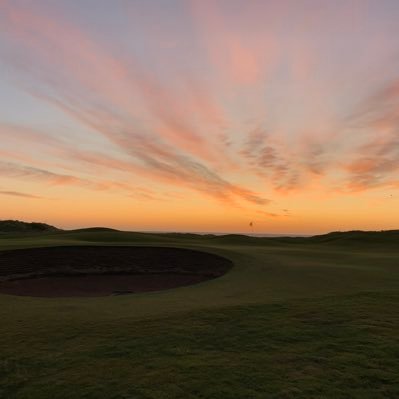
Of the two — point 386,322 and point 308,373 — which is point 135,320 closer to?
point 308,373

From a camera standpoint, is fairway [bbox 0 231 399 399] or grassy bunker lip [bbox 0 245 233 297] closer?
fairway [bbox 0 231 399 399]

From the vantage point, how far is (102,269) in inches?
1002

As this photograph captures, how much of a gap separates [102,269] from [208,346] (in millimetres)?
19454

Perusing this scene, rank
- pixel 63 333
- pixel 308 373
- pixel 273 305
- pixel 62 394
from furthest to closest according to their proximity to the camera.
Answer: pixel 273 305
pixel 63 333
pixel 308 373
pixel 62 394

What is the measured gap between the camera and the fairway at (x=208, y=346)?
223 inches

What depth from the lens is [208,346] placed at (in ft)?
24.2

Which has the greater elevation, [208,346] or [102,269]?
[102,269]

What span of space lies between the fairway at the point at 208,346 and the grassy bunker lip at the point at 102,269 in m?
9.20

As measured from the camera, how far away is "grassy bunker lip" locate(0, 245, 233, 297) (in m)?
22.0

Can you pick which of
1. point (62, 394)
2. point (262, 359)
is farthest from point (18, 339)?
point (262, 359)

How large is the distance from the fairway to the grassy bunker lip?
9.20 meters

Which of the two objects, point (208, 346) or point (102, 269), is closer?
point (208, 346)

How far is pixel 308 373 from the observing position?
6008mm

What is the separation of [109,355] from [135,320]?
2.53m
